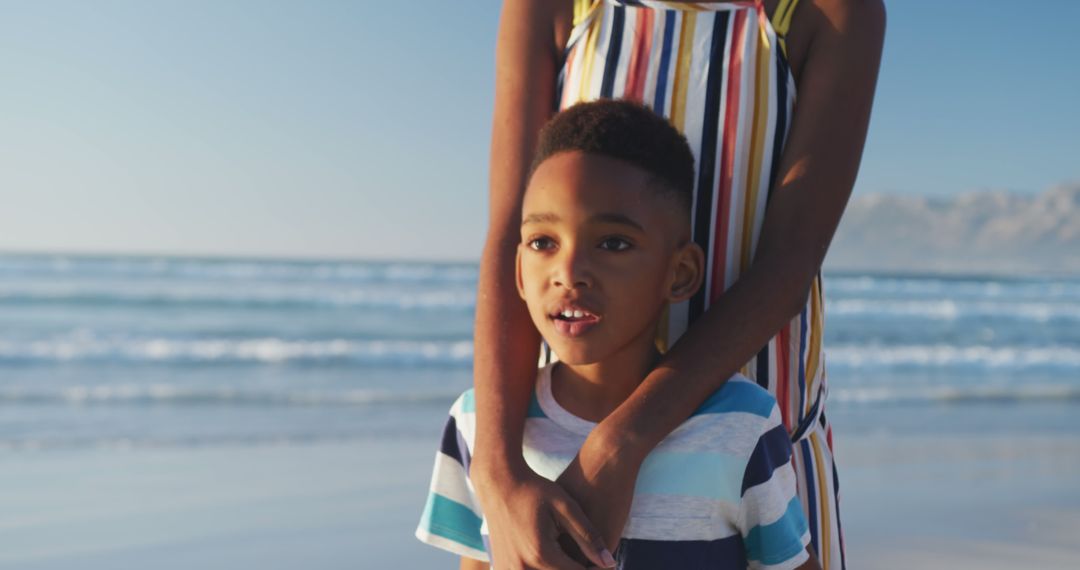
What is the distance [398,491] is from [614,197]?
407 centimetres

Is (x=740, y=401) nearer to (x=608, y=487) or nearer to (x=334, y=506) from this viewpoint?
(x=608, y=487)

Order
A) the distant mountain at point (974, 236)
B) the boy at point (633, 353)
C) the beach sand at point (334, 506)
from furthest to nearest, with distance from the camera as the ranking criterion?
the distant mountain at point (974, 236) < the beach sand at point (334, 506) < the boy at point (633, 353)

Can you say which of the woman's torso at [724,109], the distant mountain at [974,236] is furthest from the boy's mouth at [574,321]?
the distant mountain at [974,236]

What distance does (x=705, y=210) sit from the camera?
1803mm

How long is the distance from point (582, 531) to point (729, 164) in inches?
24.8

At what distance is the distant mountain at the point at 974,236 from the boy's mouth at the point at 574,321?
155 feet

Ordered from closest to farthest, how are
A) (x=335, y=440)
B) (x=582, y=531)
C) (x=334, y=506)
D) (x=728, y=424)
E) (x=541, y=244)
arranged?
1. (x=582, y=531)
2. (x=728, y=424)
3. (x=541, y=244)
4. (x=334, y=506)
5. (x=335, y=440)

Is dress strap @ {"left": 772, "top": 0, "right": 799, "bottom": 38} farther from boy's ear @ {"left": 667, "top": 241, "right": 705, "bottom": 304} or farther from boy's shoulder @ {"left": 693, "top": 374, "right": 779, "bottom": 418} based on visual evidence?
boy's shoulder @ {"left": 693, "top": 374, "right": 779, "bottom": 418}

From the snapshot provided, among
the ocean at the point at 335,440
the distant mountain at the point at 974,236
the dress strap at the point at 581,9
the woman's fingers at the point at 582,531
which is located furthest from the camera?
the distant mountain at the point at 974,236

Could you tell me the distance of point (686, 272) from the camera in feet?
5.70

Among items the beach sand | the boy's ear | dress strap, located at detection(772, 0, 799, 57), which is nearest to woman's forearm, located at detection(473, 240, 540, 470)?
the boy's ear

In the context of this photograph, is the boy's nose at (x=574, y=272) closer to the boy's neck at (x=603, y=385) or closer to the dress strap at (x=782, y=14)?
the boy's neck at (x=603, y=385)

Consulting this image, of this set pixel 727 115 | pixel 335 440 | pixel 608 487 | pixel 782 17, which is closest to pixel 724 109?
pixel 727 115

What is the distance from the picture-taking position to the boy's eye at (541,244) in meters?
1.70
